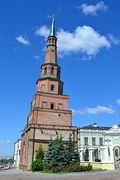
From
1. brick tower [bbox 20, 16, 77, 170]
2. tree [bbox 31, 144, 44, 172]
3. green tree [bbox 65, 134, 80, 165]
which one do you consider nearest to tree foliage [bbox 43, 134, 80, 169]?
green tree [bbox 65, 134, 80, 165]

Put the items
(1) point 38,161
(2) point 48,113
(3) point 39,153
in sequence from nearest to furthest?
(1) point 38,161, (3) point 39,153, (2) point 48,113

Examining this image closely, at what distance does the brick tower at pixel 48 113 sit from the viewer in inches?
1233

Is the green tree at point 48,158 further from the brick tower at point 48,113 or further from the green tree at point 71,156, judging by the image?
the brick tower at point 48,113

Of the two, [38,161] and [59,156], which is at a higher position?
[59,156]

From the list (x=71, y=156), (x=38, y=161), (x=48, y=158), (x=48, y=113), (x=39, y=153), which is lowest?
(x=38, y=161)

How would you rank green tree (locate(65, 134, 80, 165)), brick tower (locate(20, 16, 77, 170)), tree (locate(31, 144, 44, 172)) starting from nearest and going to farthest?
green tree (locate(65, 134, 80, 165)), tree (locate(31, 144, 44, 172)), brick tower (locate(20, 16, 77, 170))

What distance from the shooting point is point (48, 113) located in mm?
33969

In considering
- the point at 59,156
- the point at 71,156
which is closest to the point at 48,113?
the point at 71,156

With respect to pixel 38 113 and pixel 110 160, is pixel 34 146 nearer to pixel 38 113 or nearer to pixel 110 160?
pixel 38 113

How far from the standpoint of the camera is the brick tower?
3133cm

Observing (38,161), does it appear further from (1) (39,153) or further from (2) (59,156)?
(2) (59,156)

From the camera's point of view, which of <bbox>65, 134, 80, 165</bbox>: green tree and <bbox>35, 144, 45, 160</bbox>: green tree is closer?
<bbox>65, 134, 80, 165</bbox>: green tree

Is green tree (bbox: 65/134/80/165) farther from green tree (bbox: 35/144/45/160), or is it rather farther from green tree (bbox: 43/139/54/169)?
green tree (bbox: 35/144/45/160)

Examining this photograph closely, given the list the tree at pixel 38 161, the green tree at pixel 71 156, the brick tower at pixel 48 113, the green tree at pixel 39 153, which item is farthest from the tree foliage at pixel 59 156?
the brick tower at pixel 48 113
